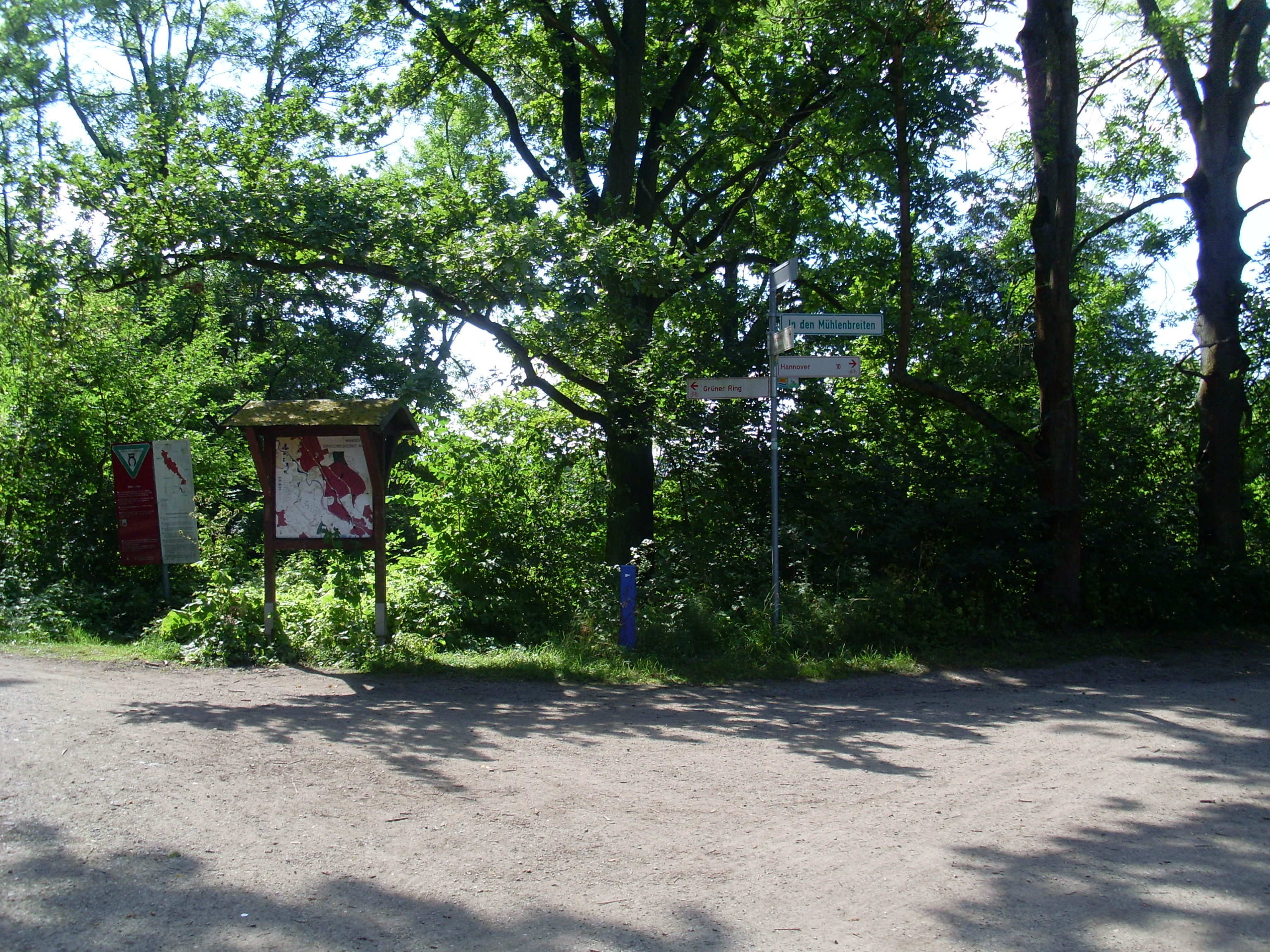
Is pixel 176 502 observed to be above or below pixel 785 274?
below

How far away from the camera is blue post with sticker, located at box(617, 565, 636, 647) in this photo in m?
9.74

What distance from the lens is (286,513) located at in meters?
9.77

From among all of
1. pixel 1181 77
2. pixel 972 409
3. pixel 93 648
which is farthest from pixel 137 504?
pixel 1181 77

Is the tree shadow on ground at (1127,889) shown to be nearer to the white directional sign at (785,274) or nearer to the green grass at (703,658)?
the green grass at (703,658)

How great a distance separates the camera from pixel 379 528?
31.8 ft

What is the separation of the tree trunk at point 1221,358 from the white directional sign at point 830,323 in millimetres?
5291

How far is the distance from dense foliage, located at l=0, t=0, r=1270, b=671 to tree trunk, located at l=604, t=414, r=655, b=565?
0.24ft

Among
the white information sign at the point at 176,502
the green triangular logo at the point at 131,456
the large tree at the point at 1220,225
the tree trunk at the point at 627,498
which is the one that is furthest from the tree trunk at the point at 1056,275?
the green triangular logo at the point at 131,456

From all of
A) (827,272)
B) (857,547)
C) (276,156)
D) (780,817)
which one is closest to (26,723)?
(780,817)

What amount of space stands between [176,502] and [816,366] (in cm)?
819

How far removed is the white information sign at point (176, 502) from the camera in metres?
12.2

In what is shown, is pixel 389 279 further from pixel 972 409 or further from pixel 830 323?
pixel 972 409

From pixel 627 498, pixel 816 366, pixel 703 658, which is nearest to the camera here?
pixel 703 658

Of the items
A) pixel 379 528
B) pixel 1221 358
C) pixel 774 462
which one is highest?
pixel 1221 358
